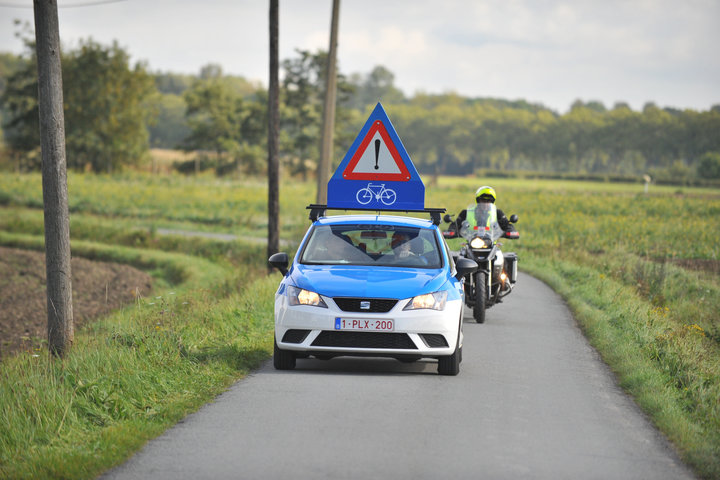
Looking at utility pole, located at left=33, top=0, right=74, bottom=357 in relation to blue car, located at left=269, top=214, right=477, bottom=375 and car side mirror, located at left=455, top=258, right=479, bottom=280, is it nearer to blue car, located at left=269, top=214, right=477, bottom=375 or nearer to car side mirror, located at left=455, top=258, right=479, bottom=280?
blue car, located at left=269, top=214, right=477, bottom=375

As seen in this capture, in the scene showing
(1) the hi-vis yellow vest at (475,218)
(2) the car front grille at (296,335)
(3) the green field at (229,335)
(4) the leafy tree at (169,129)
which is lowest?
(4) the leafy tree at (169,129)

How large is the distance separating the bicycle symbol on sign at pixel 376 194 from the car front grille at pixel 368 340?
4.48m

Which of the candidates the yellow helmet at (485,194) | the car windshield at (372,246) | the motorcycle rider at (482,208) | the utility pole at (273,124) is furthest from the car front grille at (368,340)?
the utility pole at (273,124)

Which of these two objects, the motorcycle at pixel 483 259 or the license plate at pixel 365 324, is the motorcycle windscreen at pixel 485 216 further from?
the license plate at pixel 365 324

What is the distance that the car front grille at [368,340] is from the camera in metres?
9.98

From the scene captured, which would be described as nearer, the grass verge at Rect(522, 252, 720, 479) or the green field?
the green field

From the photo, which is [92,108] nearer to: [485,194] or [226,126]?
[226,126]

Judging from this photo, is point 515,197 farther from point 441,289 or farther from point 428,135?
point 428,135

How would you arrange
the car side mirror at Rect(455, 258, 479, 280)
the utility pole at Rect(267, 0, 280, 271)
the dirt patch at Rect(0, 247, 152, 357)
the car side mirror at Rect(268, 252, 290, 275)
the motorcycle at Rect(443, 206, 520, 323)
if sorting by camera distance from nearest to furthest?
the car side mirror at Rect(268, 252, 290, 275) → the car side mirror at Rect(455, 258, 479, 280) → the motorcycle at Rect(443, 206, 520, 323) → the dirt patch at Rect(0, 247, 152, 357) → the utility pole at Rect(267, 0, 280, 271)

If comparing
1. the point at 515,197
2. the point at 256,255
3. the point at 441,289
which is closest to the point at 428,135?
the point at 515,197

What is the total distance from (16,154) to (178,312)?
75473mm

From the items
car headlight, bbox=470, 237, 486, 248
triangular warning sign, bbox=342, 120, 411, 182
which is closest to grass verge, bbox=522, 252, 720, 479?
car headlight, bbox=470, 237, 486, 248

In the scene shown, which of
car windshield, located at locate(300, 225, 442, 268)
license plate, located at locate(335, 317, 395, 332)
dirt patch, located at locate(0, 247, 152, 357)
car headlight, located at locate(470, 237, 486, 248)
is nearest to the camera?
license plate, located at locate(335, 317, 395, 332)

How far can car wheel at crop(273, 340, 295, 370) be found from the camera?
1044 centimetres
